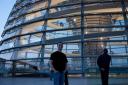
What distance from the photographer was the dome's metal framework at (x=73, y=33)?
17078 mm

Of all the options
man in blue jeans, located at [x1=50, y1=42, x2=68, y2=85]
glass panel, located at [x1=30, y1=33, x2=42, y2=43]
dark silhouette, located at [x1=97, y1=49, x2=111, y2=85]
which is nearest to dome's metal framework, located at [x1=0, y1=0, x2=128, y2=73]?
glass panel, located at [x1=30, y1=33, x2=42, y2=43]

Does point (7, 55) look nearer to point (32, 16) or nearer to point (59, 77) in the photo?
point (32, 16)

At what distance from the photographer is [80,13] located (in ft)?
60.6

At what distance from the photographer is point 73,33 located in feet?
59.0

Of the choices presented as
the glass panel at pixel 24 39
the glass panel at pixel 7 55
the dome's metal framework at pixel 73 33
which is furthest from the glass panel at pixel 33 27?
the glass panel at pixel 7 55

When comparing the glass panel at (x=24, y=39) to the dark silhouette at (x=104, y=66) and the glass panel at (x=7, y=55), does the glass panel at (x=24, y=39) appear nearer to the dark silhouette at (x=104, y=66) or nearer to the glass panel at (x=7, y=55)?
the glass panel at (x=7, y=55)

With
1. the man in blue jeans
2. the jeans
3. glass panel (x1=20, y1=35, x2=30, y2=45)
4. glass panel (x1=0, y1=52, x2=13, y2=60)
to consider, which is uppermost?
glass panel (x1=20, y1=35, x2=30, y2=45)

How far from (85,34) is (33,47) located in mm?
2507

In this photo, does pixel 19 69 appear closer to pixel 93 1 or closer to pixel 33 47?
pixel 33 47

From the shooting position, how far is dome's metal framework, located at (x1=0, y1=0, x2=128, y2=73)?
17078mm

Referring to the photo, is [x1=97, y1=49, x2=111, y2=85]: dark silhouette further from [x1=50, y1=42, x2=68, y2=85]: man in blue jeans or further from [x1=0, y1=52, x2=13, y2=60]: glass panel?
[x1=0, y1=52, x2=13, y2=60]: glass panel

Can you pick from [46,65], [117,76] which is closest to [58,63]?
[117,76]

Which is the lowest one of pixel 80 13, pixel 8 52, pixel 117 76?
pixel 117 76

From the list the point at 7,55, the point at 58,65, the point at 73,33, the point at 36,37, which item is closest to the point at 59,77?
the point at 58,65
